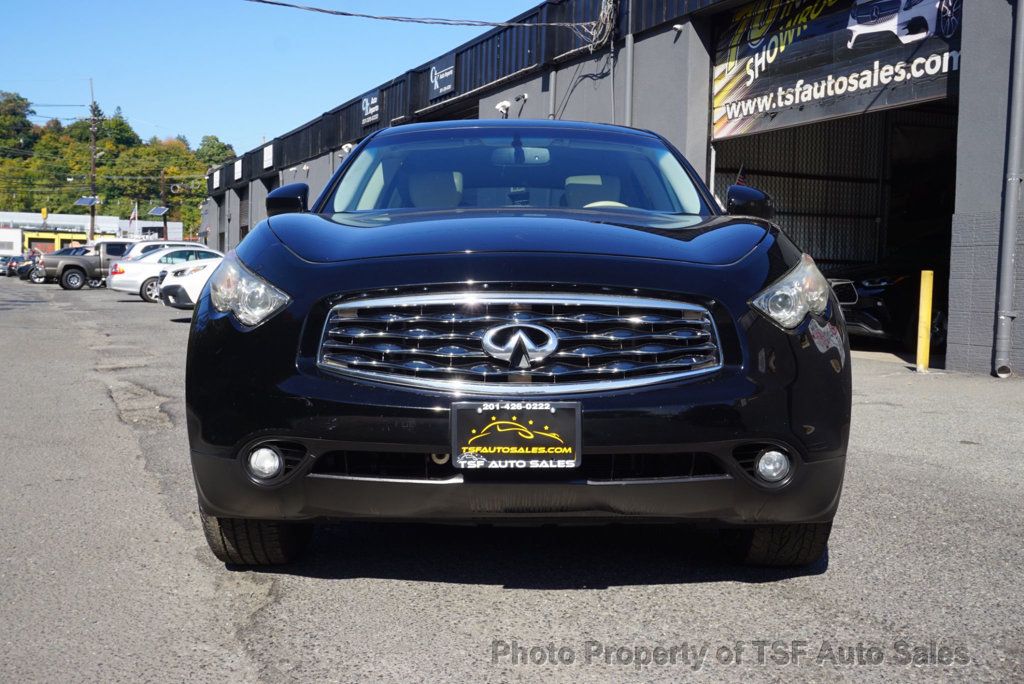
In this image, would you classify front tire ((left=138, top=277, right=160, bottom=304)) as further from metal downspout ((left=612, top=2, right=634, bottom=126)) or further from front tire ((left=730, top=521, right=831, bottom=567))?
front tire ((left=730, top=521, right=831, bottom=567))

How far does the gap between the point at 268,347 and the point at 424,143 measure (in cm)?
198

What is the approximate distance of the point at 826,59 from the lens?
44.5 ft

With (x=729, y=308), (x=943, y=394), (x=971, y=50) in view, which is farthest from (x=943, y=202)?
(x=729, y=308)

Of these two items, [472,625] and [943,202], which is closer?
[472,625]

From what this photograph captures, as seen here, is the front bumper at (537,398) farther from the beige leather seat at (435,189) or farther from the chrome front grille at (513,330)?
the beige leather seat at (435,189)

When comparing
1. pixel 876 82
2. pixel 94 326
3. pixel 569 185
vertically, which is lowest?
pixel 94 326

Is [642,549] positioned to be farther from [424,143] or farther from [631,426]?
[424,143]

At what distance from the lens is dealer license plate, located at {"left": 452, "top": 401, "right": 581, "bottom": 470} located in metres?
2.82

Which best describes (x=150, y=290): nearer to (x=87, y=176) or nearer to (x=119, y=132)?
(x=87, y=176)

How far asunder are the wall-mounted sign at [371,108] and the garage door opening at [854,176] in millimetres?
15427

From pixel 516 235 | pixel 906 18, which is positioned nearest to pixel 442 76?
pixel 906 18

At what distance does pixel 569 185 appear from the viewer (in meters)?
4.48

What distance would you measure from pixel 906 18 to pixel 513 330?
10.7m

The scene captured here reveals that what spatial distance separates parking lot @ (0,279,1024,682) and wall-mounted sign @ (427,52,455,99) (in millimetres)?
21215
